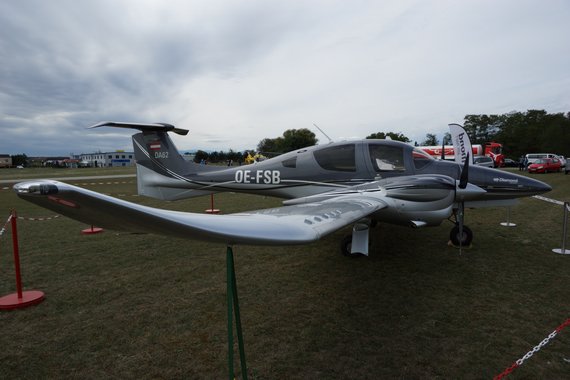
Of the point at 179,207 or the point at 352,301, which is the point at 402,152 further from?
the point at 179,207

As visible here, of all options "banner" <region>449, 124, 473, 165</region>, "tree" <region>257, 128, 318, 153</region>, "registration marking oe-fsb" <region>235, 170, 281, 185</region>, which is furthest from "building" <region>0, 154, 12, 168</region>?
"banner" <region>449, 124, 473, 165</region>

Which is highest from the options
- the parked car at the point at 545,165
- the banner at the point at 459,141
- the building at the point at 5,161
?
the building at the point at 5,161

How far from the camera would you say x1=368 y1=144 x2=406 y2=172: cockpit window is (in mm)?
6355

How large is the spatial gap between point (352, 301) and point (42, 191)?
12.8 ft

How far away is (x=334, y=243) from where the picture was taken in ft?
23.3

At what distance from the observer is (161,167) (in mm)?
8070

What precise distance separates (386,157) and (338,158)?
99 cm

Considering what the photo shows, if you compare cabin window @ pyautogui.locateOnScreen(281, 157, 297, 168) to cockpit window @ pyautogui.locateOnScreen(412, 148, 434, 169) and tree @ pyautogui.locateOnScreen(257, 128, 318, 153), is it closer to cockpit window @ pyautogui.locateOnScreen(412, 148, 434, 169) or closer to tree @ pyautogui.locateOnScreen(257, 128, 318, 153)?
cockpit window @ pyautogui.locateOnScreen(412, 148, 434, 169)

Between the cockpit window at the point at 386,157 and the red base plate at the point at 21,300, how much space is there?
19.9ft

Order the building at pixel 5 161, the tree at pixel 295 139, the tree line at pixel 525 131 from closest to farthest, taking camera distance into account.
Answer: the tree line at pixel 525 131 < the tree at pixel 295 139 < the building at pixel 5 161

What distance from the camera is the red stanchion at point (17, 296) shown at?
4125 mm

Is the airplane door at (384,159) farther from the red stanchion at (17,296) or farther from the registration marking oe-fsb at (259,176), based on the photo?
the red stanchion at (17,296)

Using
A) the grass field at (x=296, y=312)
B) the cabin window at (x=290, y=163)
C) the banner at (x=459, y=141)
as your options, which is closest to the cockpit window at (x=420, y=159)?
the grass field at (x=296, y=312)

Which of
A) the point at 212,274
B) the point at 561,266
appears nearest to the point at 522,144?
the point at 561,266
